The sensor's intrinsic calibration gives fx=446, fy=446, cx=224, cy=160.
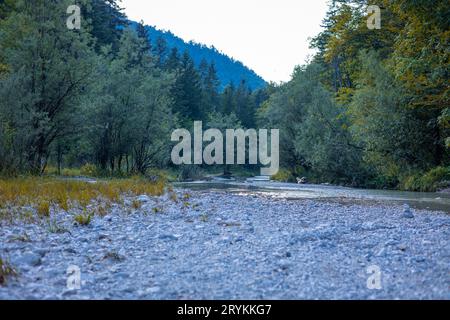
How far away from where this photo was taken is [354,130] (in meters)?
25.0

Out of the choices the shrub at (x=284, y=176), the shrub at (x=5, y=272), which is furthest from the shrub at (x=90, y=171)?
the shrub at (x=5, y=272)

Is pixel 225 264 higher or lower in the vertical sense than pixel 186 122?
lower

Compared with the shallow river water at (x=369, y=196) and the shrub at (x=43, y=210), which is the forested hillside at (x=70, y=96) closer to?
the shrub at (x=43, y=210)

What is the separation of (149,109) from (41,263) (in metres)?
22.6

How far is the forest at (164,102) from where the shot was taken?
16.4m

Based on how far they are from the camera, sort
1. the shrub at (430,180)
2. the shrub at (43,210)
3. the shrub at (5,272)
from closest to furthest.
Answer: the shrub at (5,272) → the shrub at (43,210) → the shrub at (430,180)

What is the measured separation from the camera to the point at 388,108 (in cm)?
2242

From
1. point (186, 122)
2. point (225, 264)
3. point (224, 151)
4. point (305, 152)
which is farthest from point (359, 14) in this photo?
point (186, 122)

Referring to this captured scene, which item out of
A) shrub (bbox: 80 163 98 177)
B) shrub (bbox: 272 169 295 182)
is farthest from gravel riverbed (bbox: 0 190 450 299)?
shrub (bbox: 272 169 295 182)

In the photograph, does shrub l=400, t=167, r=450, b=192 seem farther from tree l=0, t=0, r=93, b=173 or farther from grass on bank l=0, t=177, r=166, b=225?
tree l=0, t=0, r=93, b=173

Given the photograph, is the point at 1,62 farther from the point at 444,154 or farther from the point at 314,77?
the point at 314,77

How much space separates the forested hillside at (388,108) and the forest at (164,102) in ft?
0.19

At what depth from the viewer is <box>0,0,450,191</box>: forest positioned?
1644cm

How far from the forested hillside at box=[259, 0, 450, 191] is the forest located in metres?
0.06
